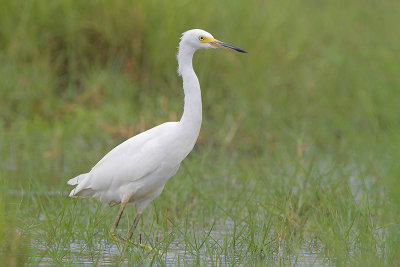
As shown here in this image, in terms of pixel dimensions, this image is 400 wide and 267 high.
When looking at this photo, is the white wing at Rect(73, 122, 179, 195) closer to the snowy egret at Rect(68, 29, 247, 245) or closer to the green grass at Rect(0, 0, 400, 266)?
the snowy egret at Rect(68, 29, 247, 245)

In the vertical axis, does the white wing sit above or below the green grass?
below

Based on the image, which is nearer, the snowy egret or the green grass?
the snowy egret

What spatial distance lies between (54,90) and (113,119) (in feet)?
3.36

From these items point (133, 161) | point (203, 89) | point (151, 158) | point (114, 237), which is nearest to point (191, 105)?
point (151, 158)

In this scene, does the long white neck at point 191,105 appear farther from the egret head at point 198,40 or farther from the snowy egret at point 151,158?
the egret head at point 198,40

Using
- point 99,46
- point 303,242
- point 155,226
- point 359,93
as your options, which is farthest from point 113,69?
point 303,242

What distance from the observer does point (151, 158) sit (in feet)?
16.4

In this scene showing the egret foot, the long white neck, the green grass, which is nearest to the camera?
the egret foot

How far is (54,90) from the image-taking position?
910 cm

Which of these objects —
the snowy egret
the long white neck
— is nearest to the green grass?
the snowy egret

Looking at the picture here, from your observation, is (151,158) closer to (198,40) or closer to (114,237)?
(114,237)

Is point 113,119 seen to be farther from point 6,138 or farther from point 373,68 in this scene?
point 373,68

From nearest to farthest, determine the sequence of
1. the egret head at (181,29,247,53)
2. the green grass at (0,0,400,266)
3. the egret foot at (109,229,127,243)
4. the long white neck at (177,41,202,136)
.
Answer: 1. the egret foot at (109,229,127,243)
2. the long white neck at (177,41,202,136)
3. the egret head at (181,29,247,53)
4. the green grass at (0,0,400,266)

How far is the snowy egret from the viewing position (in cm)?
499
